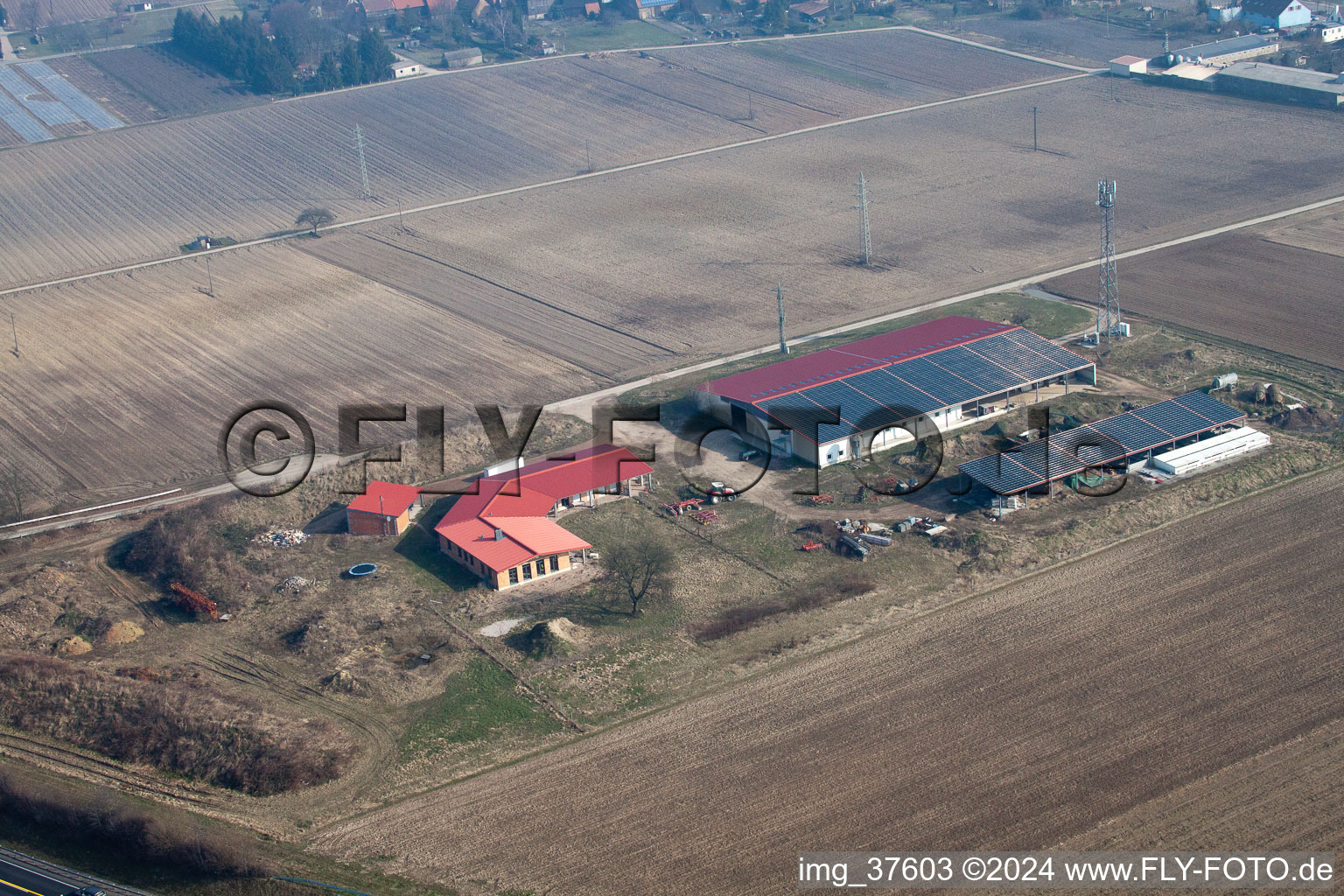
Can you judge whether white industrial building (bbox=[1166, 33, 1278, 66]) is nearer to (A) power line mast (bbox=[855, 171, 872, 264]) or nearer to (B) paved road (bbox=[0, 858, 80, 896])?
(A) power line mast (bbox=[855, 171, 872, 264])

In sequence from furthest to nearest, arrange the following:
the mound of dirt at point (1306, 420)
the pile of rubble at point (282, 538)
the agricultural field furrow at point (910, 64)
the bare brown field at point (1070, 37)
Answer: the bare brown field at point (1070, 37) < the agricultural field furrow at point (910, 64) < the mound of dirt at point (1306, 420) < the pile of rubble at point (282, 538)

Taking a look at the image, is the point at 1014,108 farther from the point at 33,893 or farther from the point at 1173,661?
the point at 33,893

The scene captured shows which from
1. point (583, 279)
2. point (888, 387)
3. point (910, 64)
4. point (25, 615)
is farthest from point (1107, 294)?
point (910, 64)

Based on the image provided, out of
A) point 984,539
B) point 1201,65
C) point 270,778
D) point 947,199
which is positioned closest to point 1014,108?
point 1201,65

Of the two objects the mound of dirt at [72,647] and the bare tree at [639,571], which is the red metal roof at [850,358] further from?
the mound of dirt at [72,647]

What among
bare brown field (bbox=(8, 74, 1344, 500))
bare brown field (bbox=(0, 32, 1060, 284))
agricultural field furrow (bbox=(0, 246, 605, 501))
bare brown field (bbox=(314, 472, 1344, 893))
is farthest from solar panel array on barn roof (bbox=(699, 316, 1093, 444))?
bare brown field (bbox=(0, 32, 1060, 284))

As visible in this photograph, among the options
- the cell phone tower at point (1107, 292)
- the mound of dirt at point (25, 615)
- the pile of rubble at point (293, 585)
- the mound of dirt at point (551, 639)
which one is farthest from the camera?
the cell phone tower at point (1107, 292)

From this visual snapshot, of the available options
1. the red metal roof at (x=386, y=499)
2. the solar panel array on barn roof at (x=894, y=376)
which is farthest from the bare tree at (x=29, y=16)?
the solar panel array on barn roof at (x=894, y=376)

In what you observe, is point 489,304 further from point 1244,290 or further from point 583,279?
point 1244,290
